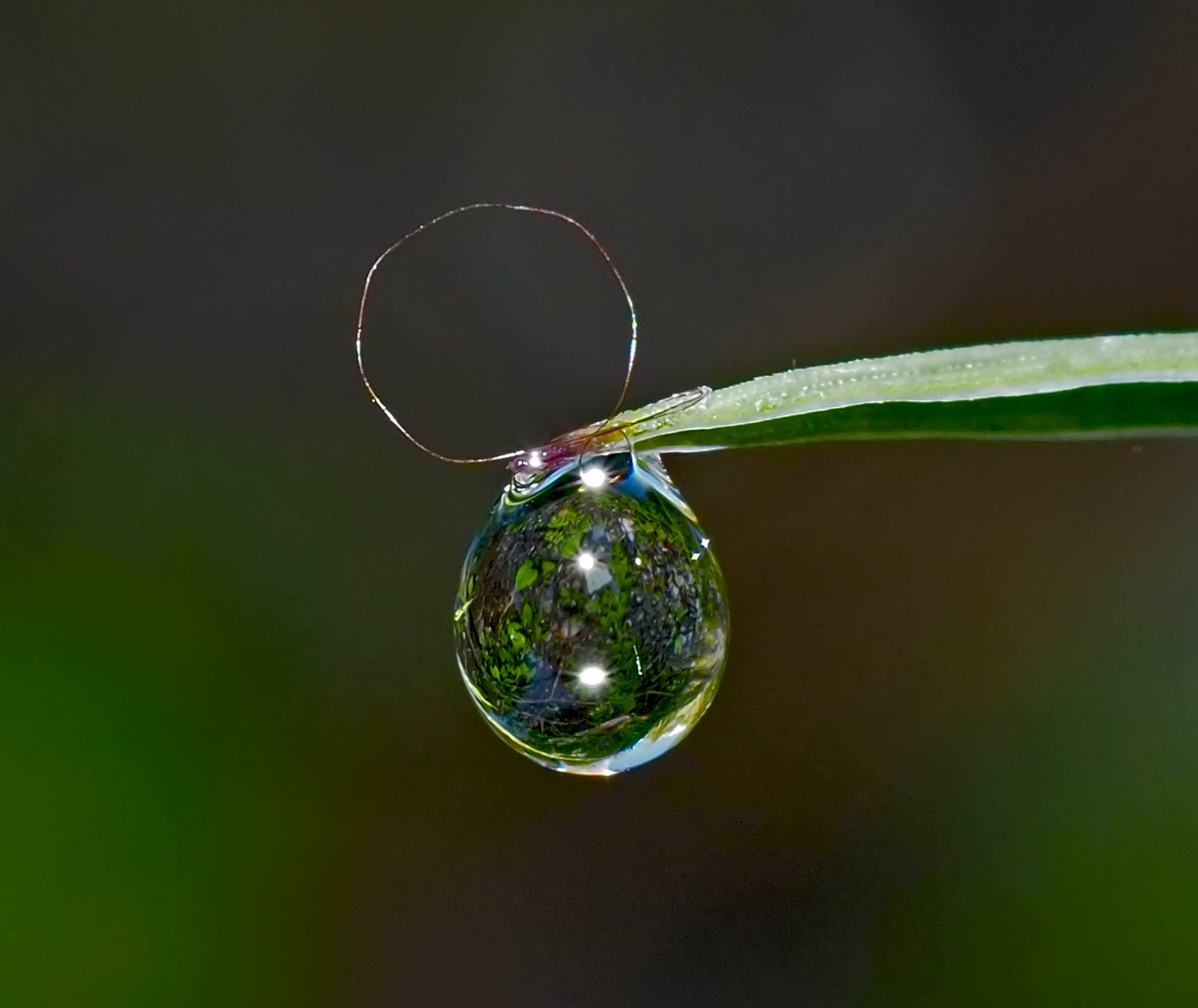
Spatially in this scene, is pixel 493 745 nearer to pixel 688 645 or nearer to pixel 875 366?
pixel 688 645

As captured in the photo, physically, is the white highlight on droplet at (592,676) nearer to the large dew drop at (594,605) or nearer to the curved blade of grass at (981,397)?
the large dew drop at (594,605)

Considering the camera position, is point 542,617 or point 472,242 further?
point 472,242

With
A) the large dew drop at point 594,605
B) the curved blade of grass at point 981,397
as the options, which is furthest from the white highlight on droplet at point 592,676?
the curved blade of grass at point 981,397

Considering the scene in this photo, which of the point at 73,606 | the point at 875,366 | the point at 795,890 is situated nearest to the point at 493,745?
the point at 795,890

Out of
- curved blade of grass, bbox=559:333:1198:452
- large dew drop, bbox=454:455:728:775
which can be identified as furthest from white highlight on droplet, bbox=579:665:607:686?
curved blade of grass, bbox=559:333:1198:452

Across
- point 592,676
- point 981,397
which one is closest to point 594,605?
point 592,676

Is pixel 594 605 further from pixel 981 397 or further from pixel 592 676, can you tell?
pixel 981 397
